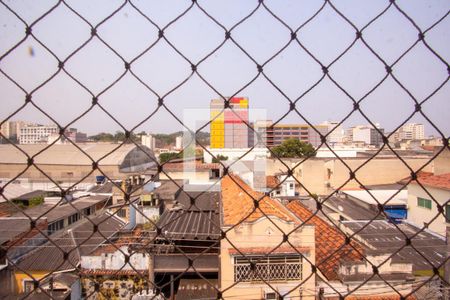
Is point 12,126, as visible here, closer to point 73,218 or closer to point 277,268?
point 277,268

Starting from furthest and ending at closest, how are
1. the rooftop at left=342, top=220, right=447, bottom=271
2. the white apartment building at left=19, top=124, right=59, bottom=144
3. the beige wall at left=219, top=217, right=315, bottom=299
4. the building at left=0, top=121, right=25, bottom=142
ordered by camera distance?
1. the rooftop at left=342, top=220, right=447, bottom=271
2. the beige wall at left=219, top=217, right=315, bottom=299
3. the white apartment building at left=19, top=124, right=59, bottom=144
4. the building at left=0, top=121, right=25, bottom=142

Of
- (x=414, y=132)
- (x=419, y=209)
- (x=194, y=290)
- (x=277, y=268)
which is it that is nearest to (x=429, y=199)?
(x=419, y=209)

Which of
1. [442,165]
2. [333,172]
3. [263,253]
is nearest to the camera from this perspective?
[263,253]

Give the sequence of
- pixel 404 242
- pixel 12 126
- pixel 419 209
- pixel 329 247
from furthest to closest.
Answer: pixel 419 209 < pixel 404 242 < pixel 329 247 < pixel 12 126

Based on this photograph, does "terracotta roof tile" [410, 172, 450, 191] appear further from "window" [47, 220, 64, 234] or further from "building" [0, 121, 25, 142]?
"building" [0, 121, 25, 142]

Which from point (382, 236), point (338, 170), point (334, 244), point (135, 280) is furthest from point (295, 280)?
point (338, 170)

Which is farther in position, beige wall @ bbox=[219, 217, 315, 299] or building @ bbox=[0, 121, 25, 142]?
beige wall @ bbox=[219, 217, 315, 299]

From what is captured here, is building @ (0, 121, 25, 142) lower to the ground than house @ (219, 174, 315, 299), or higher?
higher

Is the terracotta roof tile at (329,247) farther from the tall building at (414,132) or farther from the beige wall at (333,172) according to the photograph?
the beige wall at (333,172)

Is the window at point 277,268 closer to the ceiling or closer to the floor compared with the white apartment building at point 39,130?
closer to the floor

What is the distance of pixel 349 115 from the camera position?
100cm

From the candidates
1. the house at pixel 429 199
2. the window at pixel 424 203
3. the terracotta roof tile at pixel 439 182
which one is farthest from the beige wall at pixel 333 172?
the terracotta roof tile at pixel 439 182

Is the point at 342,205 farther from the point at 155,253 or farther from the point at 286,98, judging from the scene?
the point at 286,98

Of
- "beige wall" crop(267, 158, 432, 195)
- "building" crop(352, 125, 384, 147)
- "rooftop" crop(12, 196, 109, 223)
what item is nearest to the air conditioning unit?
"building" crop(352, 125, 384, 147)
